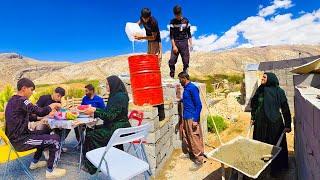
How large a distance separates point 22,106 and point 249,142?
334cm

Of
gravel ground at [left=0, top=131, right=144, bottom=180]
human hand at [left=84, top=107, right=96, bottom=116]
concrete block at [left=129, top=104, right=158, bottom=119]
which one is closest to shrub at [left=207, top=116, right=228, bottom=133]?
concrete block at [left=129, top=104, right=158, bottom=119]

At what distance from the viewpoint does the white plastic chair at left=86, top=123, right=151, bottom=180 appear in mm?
3672

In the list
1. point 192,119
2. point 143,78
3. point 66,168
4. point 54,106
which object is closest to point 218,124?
point 192,119

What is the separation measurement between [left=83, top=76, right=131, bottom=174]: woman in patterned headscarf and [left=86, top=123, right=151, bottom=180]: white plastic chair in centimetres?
66

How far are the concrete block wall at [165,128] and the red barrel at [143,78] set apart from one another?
282 millimetres

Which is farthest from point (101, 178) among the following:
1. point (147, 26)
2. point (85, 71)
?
point (85, 71)

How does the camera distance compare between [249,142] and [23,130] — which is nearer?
[23,130]

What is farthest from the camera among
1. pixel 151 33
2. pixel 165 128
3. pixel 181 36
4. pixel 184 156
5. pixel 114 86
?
pixel 181 36

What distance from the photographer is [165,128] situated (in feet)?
22.5

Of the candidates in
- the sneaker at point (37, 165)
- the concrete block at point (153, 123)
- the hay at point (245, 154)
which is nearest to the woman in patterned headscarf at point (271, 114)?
the hay at point (245, 154)

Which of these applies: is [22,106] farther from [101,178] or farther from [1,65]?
[1,65]

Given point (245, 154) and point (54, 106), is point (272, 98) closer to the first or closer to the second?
point (245, 154)

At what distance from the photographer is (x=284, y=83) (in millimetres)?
12578

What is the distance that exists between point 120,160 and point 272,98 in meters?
2.71
